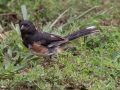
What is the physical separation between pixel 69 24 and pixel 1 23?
129 cm

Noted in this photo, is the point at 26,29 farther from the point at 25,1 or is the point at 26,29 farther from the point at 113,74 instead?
the point at 25,1

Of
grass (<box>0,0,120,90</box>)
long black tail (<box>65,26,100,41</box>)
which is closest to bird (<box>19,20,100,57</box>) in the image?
long black tail (<box>65,26,100,41</box>)

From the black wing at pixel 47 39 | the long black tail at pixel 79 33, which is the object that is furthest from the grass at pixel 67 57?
the black wing at pixel 47 39

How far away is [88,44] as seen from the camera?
20.6ft

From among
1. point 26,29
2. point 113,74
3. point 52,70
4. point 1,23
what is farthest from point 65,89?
point 1,23

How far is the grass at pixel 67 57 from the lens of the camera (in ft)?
15.7

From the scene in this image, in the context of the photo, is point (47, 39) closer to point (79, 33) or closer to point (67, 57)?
point (67, 57)

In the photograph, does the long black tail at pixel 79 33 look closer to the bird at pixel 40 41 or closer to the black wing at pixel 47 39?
the bird at pixel 40 41

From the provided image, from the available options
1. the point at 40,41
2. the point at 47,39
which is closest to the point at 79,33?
the point at 47,39

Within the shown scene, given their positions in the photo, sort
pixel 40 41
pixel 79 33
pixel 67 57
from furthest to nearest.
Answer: pixel 79 33 < pixel 40 41 < pixel 67 57

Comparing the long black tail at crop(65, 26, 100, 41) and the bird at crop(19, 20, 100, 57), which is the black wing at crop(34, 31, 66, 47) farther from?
the long black tail at crop(65, 26, 100, 41)

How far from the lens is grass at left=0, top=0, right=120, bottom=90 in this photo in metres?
4.79

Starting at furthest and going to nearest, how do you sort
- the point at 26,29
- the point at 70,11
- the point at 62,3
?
the point at 62,3, the point at 70,11, the point at 26,29

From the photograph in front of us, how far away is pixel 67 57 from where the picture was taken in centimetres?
556
